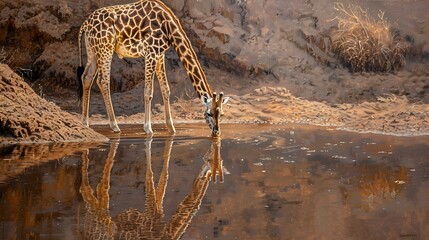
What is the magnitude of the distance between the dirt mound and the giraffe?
1015 mm

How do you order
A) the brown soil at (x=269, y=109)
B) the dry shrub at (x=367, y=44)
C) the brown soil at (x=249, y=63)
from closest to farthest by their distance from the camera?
the brown soil at (x=269, y=109) → the brown soil at (x=249, y=63) → the dry shrub at (x=367, y=44)

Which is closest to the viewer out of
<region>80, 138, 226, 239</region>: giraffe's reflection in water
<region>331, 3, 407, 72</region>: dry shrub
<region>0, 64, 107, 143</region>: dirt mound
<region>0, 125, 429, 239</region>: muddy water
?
<region>80, 138, 226, 239</region>: giraffe's reflection in water

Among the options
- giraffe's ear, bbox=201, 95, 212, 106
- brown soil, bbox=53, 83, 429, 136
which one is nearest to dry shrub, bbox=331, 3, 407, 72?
brown soil, bbox=53, 83, 429, 136

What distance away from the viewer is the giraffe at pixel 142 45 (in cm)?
931

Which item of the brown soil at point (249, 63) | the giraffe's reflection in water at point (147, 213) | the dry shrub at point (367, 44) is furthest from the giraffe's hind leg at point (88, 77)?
the dry shrub at point (367, 44)

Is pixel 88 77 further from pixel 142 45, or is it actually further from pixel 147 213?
pixel 147 213

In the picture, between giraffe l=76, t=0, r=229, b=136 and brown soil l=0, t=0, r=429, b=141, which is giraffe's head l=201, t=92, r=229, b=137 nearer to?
giraffe l=76, t=0, r=229, b=136

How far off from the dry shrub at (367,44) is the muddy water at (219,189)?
439 cm

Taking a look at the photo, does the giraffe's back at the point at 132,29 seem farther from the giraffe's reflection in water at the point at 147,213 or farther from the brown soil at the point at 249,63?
the giraffe's reflection in water at the point at 147,213

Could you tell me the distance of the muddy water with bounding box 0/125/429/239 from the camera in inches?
162

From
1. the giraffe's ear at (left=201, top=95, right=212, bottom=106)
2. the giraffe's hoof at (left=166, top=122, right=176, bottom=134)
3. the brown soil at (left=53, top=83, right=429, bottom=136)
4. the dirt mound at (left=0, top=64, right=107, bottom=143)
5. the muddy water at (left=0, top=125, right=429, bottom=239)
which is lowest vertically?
the brown soil at (left=53, top=83, right=429, bottom=136)

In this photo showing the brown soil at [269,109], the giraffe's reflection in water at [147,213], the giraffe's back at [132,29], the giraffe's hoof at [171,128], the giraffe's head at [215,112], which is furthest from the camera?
the brown soil at [269,109]

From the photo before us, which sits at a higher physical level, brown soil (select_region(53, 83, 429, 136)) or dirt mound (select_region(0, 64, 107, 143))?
dirt mound (select_region(0, 64, 107, 143))

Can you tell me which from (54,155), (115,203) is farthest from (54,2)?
(115,203)
